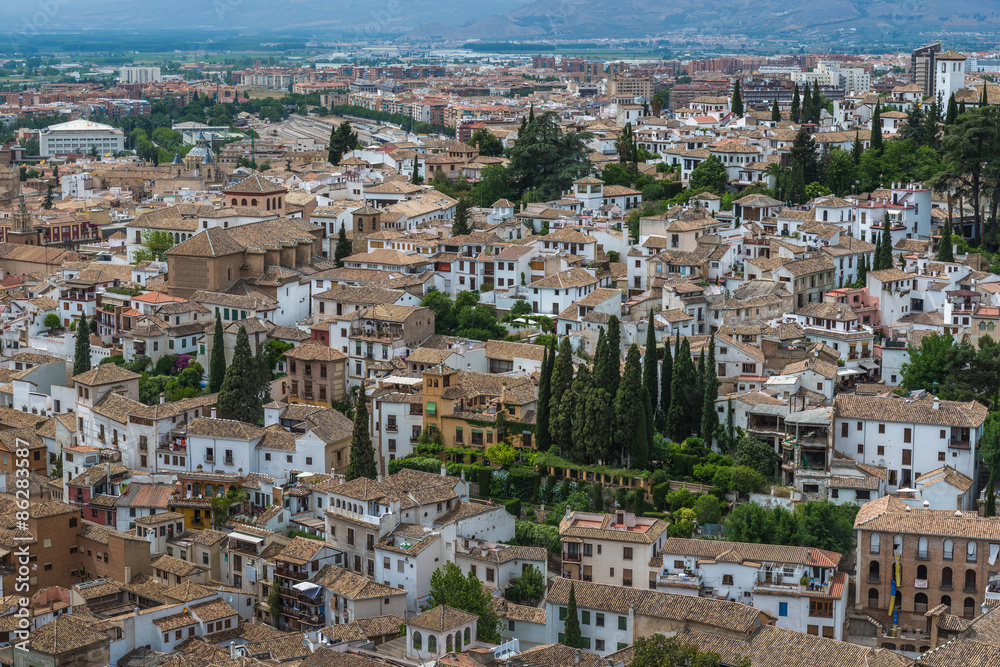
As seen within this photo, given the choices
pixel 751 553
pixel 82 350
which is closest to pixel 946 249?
pixel 751 553

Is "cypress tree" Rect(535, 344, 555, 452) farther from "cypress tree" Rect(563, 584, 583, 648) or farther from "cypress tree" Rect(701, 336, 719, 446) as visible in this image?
"cypress tree" Rect(563, 584, 583, 648)

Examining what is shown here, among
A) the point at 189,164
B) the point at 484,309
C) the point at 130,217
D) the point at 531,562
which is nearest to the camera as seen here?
the point at 531,562

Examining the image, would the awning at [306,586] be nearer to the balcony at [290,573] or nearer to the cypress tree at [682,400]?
the balcony at [290,573]

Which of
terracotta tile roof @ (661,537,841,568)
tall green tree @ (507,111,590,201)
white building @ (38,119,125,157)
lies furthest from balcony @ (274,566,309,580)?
white building @ (38,119,125,157)

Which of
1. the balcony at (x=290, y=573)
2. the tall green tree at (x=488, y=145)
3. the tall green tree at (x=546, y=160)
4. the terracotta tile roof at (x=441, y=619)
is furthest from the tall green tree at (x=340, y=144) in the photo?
the terracotta tile roof at (x=441, y=619)

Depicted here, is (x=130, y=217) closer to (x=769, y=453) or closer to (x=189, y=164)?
(x=189, y=164)

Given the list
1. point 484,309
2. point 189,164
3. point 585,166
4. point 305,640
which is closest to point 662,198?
point 585,166
